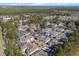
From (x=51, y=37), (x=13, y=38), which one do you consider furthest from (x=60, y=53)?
(x=13, y=38)

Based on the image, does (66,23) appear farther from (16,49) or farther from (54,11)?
(16,49)

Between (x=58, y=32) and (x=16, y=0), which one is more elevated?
(x=16, y=0)

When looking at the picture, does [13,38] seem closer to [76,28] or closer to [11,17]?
[11,17]

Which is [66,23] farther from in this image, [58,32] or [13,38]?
[13,38]

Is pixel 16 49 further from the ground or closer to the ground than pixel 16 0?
closer to the ground

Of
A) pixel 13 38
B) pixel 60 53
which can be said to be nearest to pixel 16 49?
pixel 13 38

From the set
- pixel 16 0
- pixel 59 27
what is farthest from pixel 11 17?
pixel 59 27
